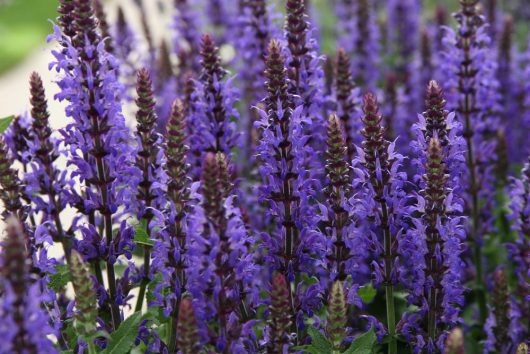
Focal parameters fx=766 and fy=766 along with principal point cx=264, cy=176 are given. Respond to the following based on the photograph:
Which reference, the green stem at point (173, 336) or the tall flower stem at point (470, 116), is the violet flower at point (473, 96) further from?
the green stem at point (173, 336)

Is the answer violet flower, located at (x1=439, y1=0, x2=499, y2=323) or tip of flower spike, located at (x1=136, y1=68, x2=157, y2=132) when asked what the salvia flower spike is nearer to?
tip of flower spike, located at (x1=136, y1=68, x2=157, y2=132)

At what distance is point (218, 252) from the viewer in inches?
138

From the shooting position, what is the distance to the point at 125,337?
13.1 feet

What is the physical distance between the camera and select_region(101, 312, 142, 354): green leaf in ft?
13.1

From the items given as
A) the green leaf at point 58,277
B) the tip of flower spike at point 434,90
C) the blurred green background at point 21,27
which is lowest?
the green leaf at point 58,277

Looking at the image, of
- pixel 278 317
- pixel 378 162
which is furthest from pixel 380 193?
pixel 278 317

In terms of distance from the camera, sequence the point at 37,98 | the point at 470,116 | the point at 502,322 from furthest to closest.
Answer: the point at 470,116 < the point at 502,322 < the point at 37,98

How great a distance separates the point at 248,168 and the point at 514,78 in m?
3.63

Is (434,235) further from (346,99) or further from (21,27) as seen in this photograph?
(21,27)

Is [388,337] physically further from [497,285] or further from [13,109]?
[13,109]

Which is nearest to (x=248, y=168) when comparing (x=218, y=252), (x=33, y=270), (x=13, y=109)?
(x=33, y=270)

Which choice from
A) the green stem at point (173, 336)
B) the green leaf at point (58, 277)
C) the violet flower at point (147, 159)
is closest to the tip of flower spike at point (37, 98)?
the violet flower at point (147, 159)

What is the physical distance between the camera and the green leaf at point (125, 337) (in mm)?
3992

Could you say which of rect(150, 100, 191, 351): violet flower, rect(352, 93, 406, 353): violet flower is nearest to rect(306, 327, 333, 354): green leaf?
rect(352, 93, 406, 353): violet flower
